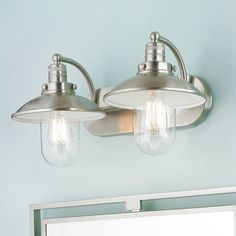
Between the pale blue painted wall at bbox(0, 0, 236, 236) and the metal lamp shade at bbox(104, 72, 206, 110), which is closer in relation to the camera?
the metal lamp shade at bbox(104, 72, 206, 110)

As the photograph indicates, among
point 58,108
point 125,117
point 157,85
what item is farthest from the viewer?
point 125,117

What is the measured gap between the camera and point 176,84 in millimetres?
1145

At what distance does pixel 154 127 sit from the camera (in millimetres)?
1224

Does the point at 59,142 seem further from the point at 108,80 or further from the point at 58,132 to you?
the point at 108,80

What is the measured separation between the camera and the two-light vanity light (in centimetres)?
117

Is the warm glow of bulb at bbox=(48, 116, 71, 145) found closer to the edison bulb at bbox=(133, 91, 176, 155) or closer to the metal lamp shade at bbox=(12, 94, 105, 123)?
the metal lamp shade at bbox=(12, 94, 105, 123)

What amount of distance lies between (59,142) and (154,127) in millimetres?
205

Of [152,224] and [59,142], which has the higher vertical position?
[59,142]

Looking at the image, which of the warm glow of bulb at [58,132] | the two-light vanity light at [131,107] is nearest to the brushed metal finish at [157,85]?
the two-light vanity light at [131,107]

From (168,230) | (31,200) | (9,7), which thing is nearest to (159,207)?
(168,230)

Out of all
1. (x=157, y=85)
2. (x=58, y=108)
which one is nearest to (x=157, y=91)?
(x=157, y=85)

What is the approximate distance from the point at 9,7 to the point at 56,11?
0.15 m

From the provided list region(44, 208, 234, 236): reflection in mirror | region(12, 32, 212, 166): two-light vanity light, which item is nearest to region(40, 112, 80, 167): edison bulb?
region(12, 32, 212, 166): two-light vanity light

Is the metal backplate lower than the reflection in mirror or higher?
Result: higher
